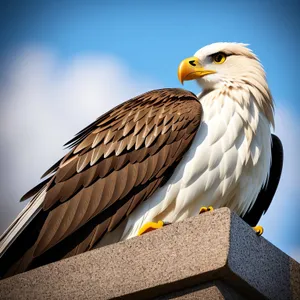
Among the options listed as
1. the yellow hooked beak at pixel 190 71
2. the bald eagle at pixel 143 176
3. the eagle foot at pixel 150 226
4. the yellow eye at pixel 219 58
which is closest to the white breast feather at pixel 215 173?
the bald eagle at pixel 143 176

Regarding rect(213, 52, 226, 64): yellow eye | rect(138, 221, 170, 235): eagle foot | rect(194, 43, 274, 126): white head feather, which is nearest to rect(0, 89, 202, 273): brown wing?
rect(138, 221, 170, 235): eagle foot

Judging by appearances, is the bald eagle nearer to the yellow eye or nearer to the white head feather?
the white head feather

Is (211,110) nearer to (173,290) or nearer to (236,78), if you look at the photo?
(236,78)

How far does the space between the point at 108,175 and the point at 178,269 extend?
1.91 m

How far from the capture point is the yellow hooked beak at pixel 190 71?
799 centimetres

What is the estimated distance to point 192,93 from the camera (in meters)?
7.59

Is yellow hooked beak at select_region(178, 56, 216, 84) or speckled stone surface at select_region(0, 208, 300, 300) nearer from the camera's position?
speckled stone surface at select_region(0, 208, 300, 300)

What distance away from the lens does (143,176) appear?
6.89 m

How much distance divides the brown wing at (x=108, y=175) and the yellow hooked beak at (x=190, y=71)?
26.3 inches

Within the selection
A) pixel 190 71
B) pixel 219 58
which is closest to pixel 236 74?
pixel 219 58

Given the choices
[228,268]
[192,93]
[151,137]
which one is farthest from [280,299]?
[192,93]

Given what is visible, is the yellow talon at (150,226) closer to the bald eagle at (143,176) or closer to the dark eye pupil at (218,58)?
the bald eagle at (143,176)

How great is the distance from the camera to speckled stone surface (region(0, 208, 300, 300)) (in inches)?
206

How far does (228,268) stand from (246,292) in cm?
37
